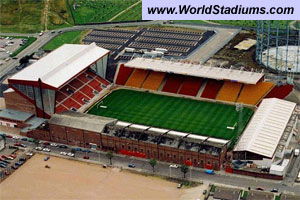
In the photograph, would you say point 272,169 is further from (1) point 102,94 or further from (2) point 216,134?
(1) point 102,94

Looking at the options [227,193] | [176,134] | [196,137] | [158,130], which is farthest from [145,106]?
[227,193]

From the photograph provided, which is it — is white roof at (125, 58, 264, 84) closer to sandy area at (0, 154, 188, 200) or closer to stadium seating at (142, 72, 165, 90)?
stadium seating at (142, 72, 165, 90)

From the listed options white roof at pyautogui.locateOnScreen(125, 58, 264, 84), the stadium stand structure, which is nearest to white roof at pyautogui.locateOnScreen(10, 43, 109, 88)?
the stadium stand structure

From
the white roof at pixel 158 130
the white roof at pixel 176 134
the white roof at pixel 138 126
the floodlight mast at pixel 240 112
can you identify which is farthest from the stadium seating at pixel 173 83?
the white roof at pixel 176 134

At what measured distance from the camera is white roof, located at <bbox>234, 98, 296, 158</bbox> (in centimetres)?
14225

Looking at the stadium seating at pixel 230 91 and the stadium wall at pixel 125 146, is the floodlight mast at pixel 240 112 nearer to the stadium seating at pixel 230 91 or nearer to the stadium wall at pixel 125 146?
the stadium seating at pixel 230 91

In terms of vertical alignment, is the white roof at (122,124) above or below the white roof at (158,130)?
below

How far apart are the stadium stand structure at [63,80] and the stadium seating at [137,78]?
8.25 m

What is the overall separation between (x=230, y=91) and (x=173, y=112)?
67.5 ft

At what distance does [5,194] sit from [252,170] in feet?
201

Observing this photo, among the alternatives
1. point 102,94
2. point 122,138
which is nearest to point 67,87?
point 102,94

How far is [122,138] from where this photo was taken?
15038 centimetres

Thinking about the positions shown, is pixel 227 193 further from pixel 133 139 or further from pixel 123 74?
pixel 123 74

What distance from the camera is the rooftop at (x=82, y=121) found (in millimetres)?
155500
